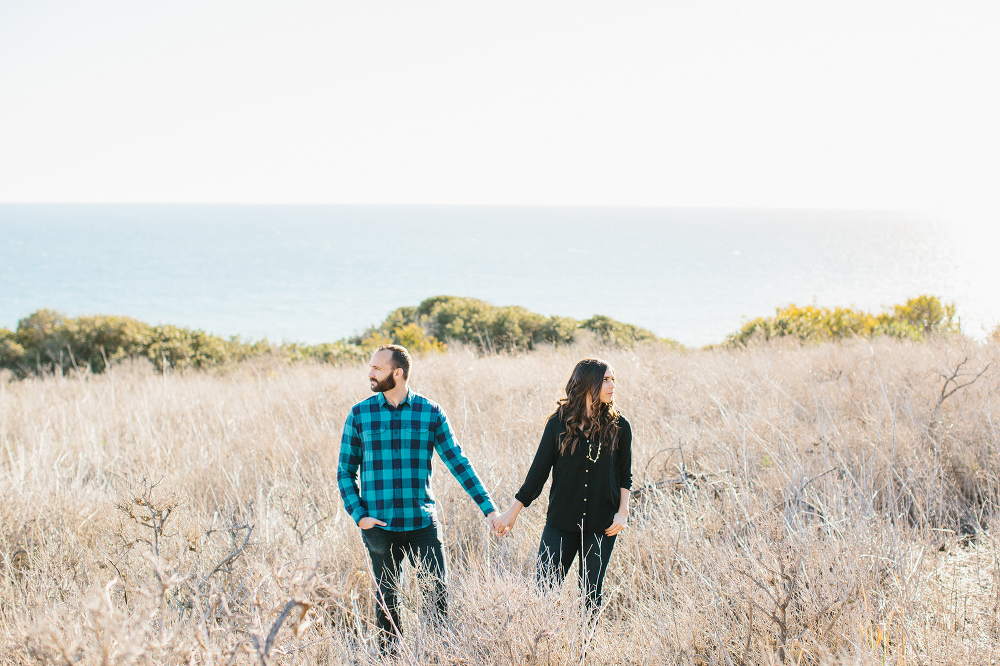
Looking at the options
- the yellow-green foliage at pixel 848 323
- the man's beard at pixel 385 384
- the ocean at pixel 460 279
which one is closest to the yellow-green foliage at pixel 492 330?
the yellow-green foliage at pixel 848 323

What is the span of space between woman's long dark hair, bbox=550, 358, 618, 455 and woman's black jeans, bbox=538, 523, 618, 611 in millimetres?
512

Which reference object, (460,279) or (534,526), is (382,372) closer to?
(534,526)

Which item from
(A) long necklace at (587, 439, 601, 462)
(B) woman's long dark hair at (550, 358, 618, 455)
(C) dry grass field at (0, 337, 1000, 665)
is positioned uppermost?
(B) woman's long dark hair at (550, 358, 618, 455)

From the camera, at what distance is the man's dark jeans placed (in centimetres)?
324

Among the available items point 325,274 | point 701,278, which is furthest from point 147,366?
point 701,278

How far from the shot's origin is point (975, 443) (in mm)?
4930

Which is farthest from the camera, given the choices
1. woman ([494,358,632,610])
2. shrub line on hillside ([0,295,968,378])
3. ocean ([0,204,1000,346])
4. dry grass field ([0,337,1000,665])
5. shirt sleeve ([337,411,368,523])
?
ocean ([0,204,1000,346])

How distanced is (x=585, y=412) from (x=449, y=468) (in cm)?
86

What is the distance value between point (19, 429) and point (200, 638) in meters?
7.58

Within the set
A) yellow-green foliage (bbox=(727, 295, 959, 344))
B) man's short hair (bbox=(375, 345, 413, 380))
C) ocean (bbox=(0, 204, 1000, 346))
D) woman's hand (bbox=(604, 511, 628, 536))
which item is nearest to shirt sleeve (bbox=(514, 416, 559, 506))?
woman's hand (bbox=(604, 511, 628, 536))

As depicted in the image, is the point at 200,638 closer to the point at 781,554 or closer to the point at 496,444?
the point at 781,554

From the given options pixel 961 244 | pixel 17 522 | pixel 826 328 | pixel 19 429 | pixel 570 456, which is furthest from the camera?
pixel 961 244

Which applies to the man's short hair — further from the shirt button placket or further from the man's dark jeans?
the man's dark jeans

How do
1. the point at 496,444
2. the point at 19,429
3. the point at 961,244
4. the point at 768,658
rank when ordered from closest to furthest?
the point at 768,658 → the point at 496,444 → the point at 19,429 → the point at 961,244
